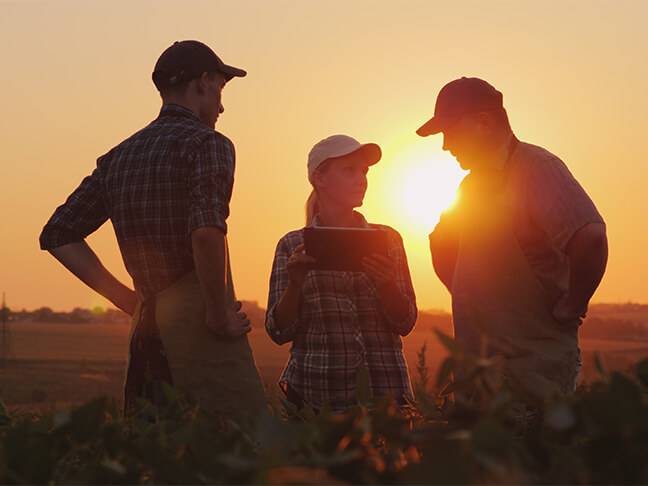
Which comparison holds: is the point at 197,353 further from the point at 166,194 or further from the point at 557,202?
the point at 557,202

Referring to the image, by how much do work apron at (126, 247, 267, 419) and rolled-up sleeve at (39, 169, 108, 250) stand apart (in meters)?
0.71

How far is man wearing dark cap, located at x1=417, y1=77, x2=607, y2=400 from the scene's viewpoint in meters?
A: 2.59

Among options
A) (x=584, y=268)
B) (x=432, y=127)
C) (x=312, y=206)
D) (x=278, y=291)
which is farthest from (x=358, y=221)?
(x=584, y=268)

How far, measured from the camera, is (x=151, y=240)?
2.94 metres

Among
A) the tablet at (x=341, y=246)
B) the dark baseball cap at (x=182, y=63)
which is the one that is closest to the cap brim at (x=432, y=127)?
the tablet at (x=341, y=246)

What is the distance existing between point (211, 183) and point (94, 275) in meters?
0.89

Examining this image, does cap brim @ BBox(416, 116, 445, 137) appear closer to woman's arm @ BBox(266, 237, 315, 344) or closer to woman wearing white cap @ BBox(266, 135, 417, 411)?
woman wearing white cap @ BBox(266, 135, 417, 411)

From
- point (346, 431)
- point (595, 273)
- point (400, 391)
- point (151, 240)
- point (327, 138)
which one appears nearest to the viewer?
point (346, 431)

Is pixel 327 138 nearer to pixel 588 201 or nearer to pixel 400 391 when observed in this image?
pixel 400 391

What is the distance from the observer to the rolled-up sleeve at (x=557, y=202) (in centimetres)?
267

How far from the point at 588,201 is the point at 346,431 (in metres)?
2.18

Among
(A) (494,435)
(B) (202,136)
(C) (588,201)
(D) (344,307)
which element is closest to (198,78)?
(B) (202,136)

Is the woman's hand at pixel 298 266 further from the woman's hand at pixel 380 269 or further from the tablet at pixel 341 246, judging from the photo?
the woman's hand at pixel 380 269

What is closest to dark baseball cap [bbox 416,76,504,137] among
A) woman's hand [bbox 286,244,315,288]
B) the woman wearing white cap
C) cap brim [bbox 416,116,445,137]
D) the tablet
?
cap brim [bbox 416,116,445,137]
